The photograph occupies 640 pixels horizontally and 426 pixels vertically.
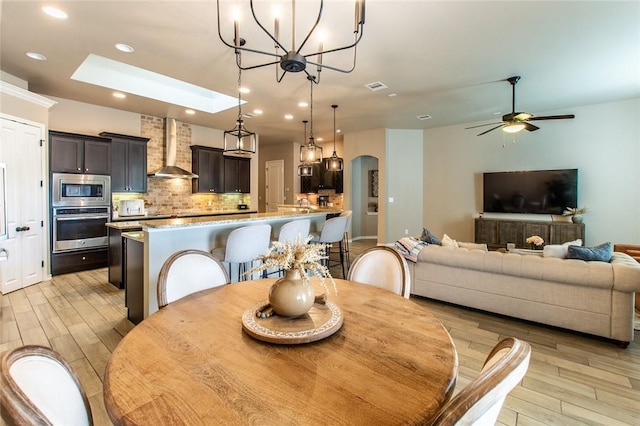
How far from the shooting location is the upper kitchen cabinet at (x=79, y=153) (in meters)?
4.64

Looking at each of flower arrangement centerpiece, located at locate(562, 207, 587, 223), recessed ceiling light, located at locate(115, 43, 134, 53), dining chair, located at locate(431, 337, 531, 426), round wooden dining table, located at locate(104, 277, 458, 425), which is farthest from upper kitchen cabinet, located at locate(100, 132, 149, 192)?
flower arrangement centerpiece, located at locate(562, 207, 587, 223)

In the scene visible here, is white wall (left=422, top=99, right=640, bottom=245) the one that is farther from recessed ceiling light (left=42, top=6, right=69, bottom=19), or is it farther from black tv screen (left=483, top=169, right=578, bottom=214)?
recessed ceiling light (left=42, top=6, right=69, bottom=19)

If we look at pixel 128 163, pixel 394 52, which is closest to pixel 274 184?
pixel 128 163

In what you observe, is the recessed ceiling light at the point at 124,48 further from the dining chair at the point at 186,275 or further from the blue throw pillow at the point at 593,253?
the blue throw pillow at the point at 593,253

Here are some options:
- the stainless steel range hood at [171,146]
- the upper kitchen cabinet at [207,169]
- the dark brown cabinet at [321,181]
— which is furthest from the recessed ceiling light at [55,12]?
the dark brown cabinet at [321,181]

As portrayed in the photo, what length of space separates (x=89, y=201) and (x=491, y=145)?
26.1 ft

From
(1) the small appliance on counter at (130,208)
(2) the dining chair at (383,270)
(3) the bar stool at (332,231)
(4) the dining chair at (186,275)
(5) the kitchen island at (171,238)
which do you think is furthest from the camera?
(1) the small appliance on counter at (130,208)

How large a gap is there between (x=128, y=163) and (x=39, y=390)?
18.9 feet

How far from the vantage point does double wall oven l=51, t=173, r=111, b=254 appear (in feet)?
15.2

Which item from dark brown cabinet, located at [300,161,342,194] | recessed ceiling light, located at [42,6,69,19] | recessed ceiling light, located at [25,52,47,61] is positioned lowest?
dark brown cabinet, located at [300,161,342,194]

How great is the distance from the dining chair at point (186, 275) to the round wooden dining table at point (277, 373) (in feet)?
0.96


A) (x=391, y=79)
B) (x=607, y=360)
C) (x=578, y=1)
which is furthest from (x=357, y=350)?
(x=391, y=79)

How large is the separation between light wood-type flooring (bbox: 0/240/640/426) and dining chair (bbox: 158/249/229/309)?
94 centimetres

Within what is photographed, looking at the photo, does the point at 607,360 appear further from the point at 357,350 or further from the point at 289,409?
the point at 289,409
